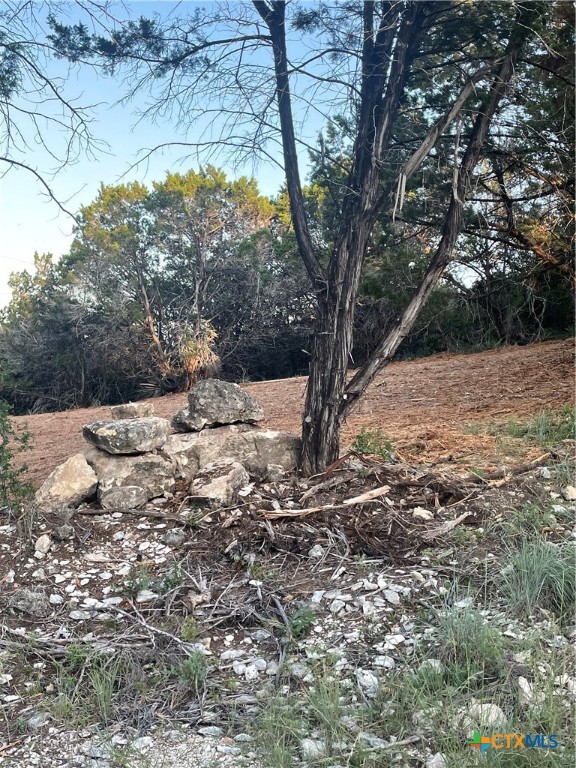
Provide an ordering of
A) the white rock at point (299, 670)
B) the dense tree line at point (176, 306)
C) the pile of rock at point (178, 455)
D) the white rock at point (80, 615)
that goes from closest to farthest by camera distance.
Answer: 1. the white rock at point (299, 670)
2. the white rock at point (80, 615)
3. the pile of rock at point (178, 455)
4. the dense tree line at point (176, 306)


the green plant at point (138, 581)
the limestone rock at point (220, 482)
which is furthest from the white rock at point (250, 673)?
the limestone rock at point (220, 482)

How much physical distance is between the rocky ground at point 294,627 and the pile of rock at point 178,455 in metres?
0.12

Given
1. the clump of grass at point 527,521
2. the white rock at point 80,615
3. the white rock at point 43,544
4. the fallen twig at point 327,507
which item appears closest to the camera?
the white rock at point 80,615

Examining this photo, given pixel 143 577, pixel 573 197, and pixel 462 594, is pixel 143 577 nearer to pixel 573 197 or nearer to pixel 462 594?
pixel 462 594

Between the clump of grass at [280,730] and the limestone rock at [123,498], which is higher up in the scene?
the limestone rock at [123,498]

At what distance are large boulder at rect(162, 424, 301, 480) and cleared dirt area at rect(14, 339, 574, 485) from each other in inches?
40.4

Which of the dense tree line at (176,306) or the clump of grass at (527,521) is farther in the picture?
the dense tree line at (176,306)

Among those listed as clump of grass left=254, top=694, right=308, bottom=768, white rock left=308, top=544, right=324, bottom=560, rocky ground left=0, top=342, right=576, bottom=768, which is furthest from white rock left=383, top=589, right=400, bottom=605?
clump of grass left=254, top=694, right=308, bottom=768

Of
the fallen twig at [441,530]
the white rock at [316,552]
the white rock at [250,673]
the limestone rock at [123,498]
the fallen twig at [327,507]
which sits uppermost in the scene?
the limestone rock at [123,498]

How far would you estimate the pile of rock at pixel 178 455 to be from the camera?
182 inches

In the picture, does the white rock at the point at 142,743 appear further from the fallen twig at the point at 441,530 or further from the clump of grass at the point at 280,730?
the fallen twig at the point at 441,530

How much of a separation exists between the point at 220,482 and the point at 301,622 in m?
1.52

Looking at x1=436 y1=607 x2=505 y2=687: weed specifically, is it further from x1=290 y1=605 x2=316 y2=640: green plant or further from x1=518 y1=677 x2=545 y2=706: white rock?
x1=290 y1=605 x2=316 y2=640: green plant

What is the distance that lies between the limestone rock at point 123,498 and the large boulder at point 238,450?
1.39 feet
